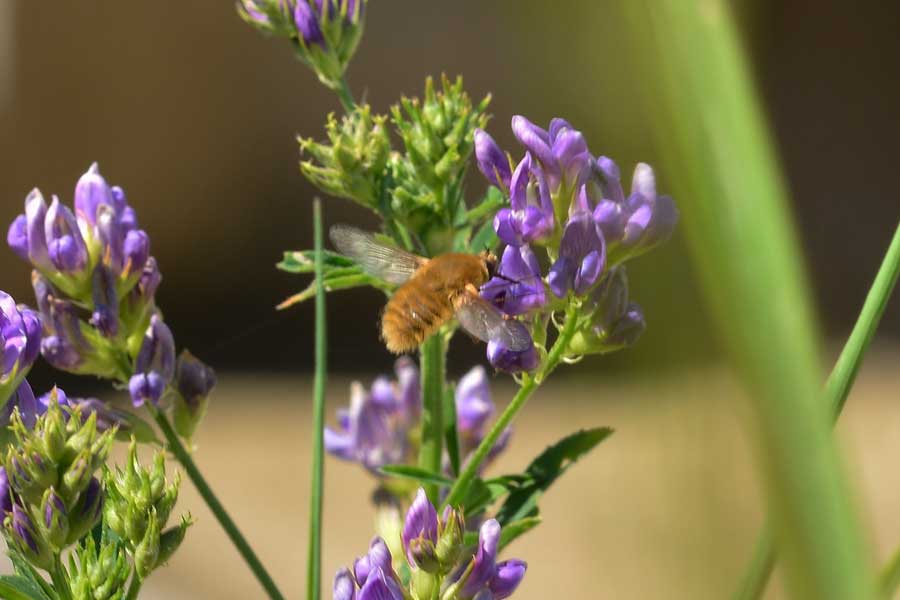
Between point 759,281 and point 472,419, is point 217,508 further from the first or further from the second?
point 759,281

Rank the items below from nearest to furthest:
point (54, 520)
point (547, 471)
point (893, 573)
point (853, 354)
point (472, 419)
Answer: point (893, 573) → point (853, 354) → point (54, 520) → point (547, 471) → point (472, 419)

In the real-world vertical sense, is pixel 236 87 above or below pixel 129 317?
below

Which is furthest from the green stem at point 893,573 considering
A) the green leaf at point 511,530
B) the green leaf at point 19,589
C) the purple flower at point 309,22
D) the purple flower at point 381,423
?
the purple flower at point 381,423

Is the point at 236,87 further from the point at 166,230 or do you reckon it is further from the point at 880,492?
the point at 880,492

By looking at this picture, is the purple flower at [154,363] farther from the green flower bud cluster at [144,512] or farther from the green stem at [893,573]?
the green stem at [893,573]

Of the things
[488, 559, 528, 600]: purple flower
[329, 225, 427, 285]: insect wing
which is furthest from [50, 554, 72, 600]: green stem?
[329, 225, 427, 285]: insect wing

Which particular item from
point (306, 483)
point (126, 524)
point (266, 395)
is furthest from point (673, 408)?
point (266, 395)

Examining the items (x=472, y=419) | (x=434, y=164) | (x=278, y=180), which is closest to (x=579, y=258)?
(x=434, y=164)
